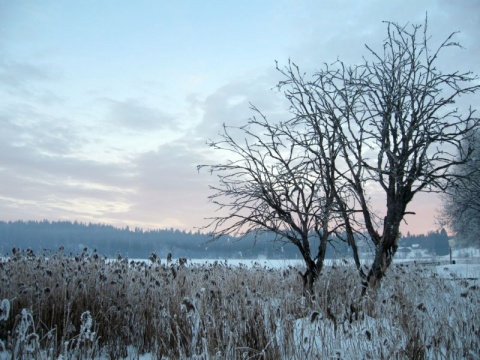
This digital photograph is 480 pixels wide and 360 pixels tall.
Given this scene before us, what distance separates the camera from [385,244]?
23.7 ft

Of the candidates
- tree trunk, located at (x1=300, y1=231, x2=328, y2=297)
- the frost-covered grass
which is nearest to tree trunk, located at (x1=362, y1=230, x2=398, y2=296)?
the frost-covered grass

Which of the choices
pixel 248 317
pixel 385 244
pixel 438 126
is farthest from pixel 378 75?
pixel 248 317

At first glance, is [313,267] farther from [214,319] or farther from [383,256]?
[214,319]

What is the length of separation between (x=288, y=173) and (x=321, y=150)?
0.92 metres

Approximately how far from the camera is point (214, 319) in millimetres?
5055

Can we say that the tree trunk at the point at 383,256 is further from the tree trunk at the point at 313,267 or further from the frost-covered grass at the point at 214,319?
the tree trunk at the point at 313,267

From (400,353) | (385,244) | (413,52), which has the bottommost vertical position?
(400,353)

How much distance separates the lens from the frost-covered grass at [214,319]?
4031 mm

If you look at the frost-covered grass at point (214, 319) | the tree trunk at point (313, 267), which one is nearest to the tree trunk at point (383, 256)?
the frost-covered grass at point (214, 319)

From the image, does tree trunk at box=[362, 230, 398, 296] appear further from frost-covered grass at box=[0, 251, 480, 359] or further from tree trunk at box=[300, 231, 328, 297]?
tree trunk at box=[300, 231, 328, 297]

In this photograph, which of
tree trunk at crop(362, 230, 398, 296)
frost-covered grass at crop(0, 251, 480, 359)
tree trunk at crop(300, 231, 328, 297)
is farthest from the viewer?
tree trunk at crop(300, 231, 328, 297)

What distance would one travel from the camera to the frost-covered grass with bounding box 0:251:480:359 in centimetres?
403

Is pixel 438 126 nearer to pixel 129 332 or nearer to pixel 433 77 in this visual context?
pixel 433 77

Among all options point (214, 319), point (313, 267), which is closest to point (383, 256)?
point (313, 267)
